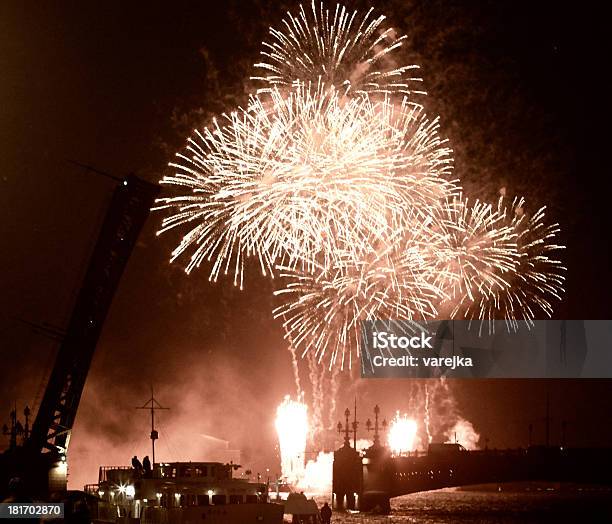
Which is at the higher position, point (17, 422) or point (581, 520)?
point (17, 422)

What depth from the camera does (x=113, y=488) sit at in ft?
192

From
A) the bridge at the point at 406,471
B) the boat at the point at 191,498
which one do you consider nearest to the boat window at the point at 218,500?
the boat at the point at 191,498

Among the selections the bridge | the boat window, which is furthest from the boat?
the bridge

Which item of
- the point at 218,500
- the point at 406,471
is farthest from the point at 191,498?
the point at 406,471

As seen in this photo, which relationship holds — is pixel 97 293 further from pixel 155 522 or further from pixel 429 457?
pixel 429 457

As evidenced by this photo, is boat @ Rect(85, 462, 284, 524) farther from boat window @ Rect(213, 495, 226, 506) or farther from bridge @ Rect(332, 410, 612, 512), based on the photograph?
bridge @ Rect(332, 410, 612, 512)

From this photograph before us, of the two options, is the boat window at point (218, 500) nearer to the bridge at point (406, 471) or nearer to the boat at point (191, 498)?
the boat at point (191, 498)

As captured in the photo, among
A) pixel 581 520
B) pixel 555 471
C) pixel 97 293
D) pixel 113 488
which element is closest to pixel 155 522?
pixel 113 488

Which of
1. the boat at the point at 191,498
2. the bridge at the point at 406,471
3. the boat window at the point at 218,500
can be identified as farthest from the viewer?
the bridge at the point at 406,471

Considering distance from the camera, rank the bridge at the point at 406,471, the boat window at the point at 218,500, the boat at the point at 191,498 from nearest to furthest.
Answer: the boat at the point at 191,498
the boat window at the point at 218,500
the bridge at the point at 406,471

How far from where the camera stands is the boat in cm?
5203

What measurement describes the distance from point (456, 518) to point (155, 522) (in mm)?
50642

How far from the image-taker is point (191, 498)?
52.4 meters

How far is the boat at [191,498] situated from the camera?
52031mm
